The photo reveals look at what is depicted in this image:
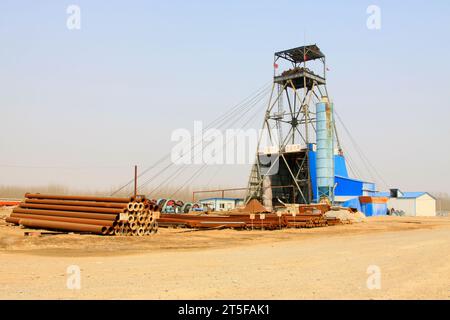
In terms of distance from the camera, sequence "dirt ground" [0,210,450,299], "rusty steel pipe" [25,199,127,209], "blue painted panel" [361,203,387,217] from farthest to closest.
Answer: "blue painted panel" [361,203,387,217] < "rusty steel pipe" [25,199,127,209] < "dirt ground" [0,210,450,299]

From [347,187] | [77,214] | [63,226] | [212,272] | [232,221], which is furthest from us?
[347,187]

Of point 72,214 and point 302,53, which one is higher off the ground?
point 302,53

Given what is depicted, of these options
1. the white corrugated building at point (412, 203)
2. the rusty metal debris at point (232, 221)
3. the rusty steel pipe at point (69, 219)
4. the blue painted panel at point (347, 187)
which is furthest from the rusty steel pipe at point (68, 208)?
the white corrugated building at point (412, 203)

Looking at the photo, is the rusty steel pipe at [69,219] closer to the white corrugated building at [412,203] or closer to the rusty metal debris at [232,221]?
the rusty metal debris at [232,221]

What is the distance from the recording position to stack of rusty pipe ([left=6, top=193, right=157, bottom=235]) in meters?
18.7

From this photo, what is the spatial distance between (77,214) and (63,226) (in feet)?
2.87

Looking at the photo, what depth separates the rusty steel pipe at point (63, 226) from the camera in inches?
724

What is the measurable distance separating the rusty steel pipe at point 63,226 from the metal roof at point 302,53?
3758 cm

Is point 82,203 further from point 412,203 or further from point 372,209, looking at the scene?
point 412,203

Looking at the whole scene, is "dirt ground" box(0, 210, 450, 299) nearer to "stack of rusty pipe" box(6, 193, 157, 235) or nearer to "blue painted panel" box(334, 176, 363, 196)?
"stack of rusty pipe" box(6, 193, 157, 235)

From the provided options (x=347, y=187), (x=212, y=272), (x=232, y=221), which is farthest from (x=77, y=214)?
(x=347, y=187)

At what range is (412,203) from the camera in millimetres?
59500

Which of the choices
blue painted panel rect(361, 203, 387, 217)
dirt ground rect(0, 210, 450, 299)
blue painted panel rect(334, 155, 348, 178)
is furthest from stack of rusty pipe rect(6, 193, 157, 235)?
blue painted panel rect(361, 203, 387, 217)

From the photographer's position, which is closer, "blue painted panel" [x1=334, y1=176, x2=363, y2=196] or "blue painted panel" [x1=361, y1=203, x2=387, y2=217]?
"blue painted panel" [x1=334, y1=176, x2=363, y2=196]
